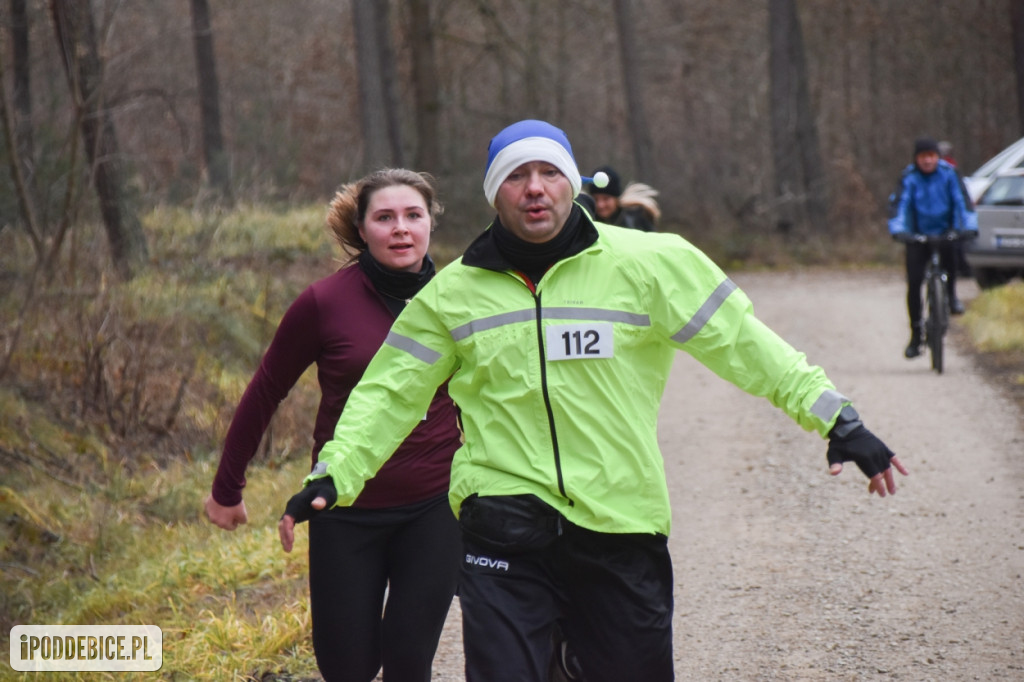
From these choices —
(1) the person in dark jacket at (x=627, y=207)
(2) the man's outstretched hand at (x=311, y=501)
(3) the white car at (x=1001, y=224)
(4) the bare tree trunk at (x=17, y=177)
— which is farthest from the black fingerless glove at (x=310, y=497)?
(3) the white car at (x=1001, y=224)

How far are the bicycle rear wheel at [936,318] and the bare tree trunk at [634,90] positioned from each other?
Result: 49.7 feet

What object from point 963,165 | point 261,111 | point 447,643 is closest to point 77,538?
point 447,643

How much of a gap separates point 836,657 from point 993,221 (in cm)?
1145

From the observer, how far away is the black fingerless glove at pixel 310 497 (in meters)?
3.23

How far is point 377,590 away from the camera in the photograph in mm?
3980

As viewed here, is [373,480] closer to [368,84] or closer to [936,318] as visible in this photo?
[936,318]

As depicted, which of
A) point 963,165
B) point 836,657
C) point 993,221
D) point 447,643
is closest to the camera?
point 836,657

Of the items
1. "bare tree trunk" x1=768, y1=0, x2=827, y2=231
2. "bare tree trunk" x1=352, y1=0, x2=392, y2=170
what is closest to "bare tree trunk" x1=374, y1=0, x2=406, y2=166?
"bare tree trunk" x1=352, y1=0, x2=392, y2=170

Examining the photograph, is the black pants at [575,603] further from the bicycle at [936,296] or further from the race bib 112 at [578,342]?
the bicycle at [936,296]

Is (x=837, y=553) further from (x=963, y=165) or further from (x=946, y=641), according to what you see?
(x=963, y=165)

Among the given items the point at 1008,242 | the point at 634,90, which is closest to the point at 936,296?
the point at 1008,242

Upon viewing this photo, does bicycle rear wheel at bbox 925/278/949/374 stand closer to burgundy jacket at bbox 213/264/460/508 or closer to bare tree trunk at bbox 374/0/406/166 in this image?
burgundy jacket at bbox 213/264/460/508

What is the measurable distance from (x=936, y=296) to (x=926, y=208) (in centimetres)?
85

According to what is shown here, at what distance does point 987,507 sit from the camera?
729 cm
